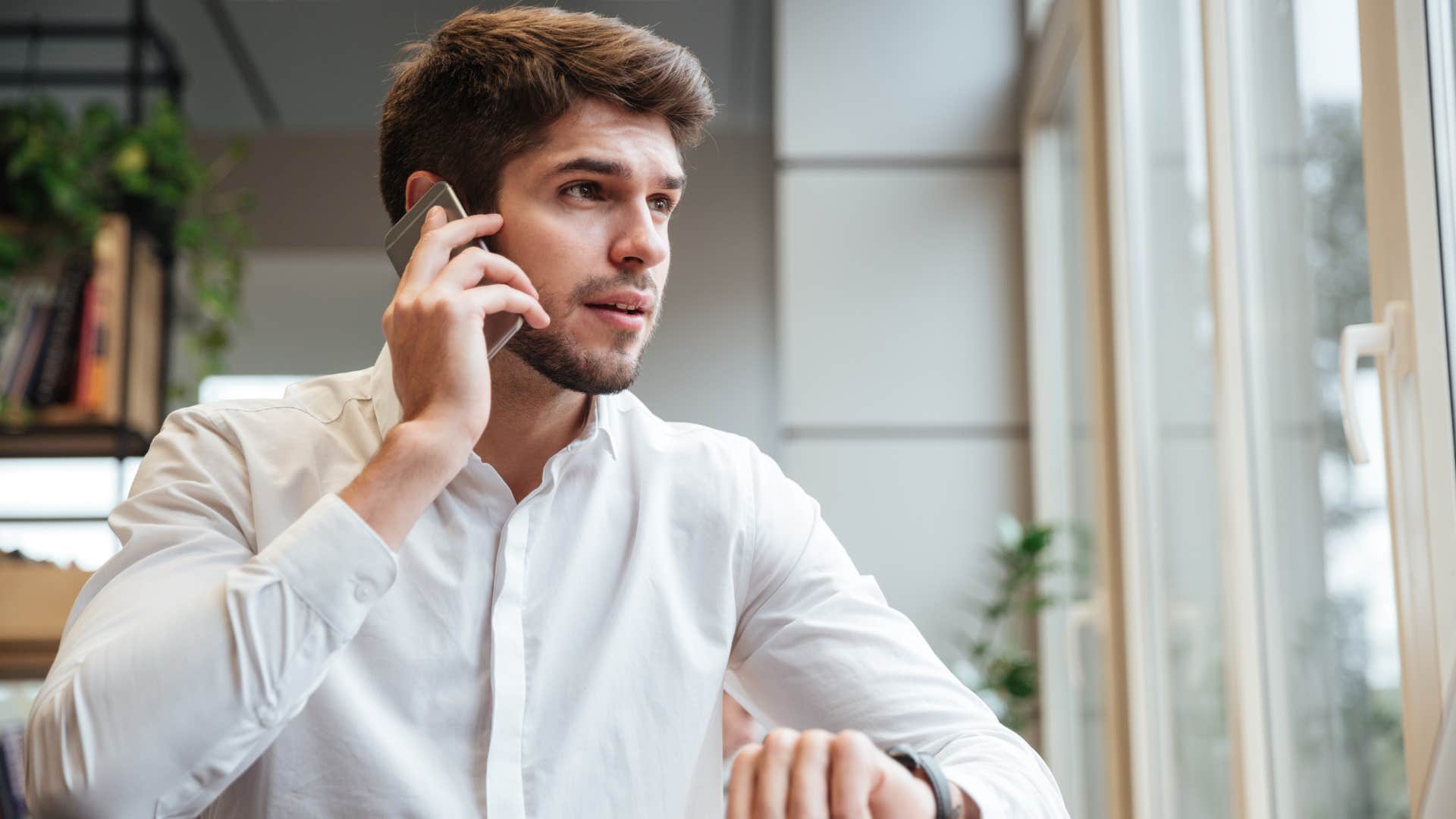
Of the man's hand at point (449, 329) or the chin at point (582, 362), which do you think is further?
the chin at point (582, 362)

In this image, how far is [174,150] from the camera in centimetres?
353

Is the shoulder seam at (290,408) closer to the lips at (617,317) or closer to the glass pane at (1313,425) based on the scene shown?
the lips at (617,317)

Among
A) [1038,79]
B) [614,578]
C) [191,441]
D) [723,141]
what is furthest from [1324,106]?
[723,141]

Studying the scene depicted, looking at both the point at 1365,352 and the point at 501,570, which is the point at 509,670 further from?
the point at 1365,352

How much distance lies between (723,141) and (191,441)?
13.2 feet

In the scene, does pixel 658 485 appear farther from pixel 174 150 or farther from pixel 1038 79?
pixel 174 150

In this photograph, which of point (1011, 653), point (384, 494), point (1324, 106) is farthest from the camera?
point (1011, 653)

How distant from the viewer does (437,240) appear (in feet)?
3.93

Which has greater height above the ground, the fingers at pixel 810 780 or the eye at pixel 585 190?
the eye at pixel 585 190

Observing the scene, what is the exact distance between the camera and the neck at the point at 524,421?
132cm

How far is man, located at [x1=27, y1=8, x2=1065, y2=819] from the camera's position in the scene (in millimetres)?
970

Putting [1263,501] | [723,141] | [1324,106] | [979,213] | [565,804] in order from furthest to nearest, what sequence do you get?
1. [723,141]
2. [979,213]
3. [1263,501]
4. [1324,106]
5. [565,804]

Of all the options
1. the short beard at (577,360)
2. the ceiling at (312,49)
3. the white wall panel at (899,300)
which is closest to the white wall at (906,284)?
the white wall panel at (899,300)

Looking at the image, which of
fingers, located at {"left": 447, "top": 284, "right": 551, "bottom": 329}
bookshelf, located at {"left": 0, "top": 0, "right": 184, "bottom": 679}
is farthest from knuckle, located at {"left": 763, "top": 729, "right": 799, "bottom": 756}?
bookshelf, located at {"left": 0, "top": 0, "right": 184, "bottom": 679}
